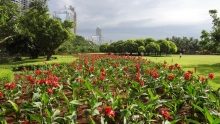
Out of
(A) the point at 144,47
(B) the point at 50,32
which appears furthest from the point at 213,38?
(A) the point at 144,47

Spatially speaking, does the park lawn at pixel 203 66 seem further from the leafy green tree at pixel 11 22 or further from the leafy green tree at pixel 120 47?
the leafy green tree at pixel 120 47

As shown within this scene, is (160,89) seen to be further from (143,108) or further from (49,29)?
(49,29)

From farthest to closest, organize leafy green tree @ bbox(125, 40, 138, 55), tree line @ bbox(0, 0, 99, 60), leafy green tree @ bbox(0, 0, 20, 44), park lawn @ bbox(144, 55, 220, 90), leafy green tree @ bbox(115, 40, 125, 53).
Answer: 1. leafy green tree @ bbox(115, 40, 125, 53)
2. leafy green tree @ bbox(125, 40, 138, 55)
3. tree line @ bbox(0, 0, 99, 60)
4. leafy green tree @ bbox(0, 0, 20, 44)
5. park lawn @ bbox(144, 55, 220, 90)

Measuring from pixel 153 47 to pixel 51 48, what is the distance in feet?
142

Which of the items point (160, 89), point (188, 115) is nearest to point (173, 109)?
point (188, 115)

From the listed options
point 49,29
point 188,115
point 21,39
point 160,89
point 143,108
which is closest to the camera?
point 143,108

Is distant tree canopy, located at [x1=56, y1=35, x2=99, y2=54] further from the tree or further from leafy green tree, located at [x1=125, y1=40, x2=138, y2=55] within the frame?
leafy green tree, located at [x1=125, y1=40, x2=138, y2=55]

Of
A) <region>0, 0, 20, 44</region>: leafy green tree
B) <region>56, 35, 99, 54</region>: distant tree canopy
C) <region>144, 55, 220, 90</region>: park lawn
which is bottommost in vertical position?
<region>144, 55, 220, 90</region>: park lawn

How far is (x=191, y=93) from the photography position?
7617 millimetres

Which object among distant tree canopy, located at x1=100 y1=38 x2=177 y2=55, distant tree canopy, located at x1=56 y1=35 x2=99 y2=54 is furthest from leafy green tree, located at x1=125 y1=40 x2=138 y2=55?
distant tree canopy, located at x1=56 y1=35 x2=99 y2=54

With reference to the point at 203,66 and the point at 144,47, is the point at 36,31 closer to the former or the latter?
the point at 203,66

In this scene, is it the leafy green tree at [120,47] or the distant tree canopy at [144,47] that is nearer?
the distant tree canopy at [144,47]

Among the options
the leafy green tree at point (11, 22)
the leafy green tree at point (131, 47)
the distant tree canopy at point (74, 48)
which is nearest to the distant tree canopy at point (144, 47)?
the leafy green tree at point (131, 47)

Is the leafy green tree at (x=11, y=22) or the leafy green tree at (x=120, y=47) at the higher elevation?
the leafy green tree at (x=11, y=22)
